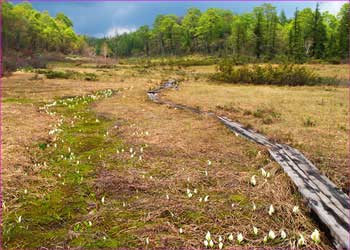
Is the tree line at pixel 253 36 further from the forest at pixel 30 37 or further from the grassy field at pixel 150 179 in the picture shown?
the grassy field at pixel 150 179

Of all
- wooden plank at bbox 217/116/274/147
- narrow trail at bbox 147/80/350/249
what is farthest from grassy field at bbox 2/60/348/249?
wooden plank at bbox 217/116/274/147

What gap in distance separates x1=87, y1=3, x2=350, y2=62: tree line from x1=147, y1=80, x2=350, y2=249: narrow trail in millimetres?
59118

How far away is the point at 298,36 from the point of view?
69.9 meters

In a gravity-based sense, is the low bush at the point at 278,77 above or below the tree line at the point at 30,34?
below

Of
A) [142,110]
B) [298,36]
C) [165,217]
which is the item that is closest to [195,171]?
[165,217]

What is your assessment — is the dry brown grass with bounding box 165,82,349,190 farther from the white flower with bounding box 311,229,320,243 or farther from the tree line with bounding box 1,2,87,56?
the tree line with bounding box 1,2,87,56

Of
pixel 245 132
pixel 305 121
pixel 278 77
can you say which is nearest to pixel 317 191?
pixel 245 132

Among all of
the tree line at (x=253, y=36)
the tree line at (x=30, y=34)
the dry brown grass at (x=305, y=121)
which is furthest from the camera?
the tree line at (x=30, y=34)

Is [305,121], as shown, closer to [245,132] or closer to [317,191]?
[245,132]

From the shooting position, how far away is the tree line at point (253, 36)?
6988cm

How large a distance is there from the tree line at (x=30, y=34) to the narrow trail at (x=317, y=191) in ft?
188

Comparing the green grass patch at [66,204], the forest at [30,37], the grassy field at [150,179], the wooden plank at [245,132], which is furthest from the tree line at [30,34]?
the green grass patch at [66,204]

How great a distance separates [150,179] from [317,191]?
356cm

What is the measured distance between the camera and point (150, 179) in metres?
7.84
